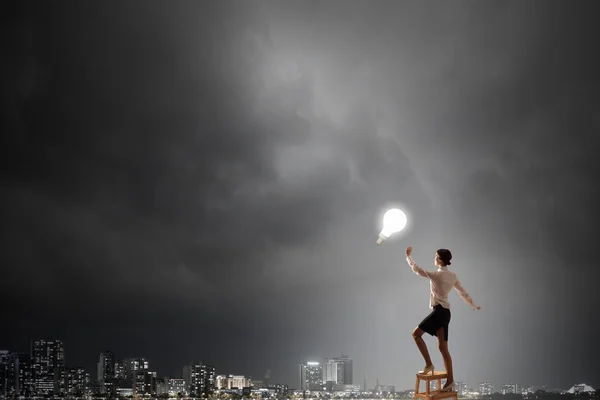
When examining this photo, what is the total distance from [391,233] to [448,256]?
1.56ft

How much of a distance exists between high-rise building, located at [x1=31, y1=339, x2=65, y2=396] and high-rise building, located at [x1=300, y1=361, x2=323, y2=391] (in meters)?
9.45

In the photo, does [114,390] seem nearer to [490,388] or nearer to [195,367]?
[195,367]

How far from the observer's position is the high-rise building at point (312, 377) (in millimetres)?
20772

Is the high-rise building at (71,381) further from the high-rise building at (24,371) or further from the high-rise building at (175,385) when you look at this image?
the high-rise building at (175,385)

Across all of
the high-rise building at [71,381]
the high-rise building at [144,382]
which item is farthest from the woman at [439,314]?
the high-rise building at [144,382]

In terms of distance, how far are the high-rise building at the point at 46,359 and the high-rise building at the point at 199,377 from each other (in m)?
5.66

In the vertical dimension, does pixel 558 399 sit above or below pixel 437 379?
below

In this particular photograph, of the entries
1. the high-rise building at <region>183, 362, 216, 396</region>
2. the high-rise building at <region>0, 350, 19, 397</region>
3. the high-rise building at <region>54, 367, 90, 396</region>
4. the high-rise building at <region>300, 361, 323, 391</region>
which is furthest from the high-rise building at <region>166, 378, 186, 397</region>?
the high-rise building at <region>0, 350, 19, 397</region>

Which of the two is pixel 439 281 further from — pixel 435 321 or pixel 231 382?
pixel 231 382

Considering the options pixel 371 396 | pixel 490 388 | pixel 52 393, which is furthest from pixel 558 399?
pixel 52 393

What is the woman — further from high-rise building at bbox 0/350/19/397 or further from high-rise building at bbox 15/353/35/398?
high-rise building at bbox 15/353/35/398

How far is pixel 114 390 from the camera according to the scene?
22.2m

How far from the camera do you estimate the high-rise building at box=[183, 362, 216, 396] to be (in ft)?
78.6

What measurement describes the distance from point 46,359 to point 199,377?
7.01 m
